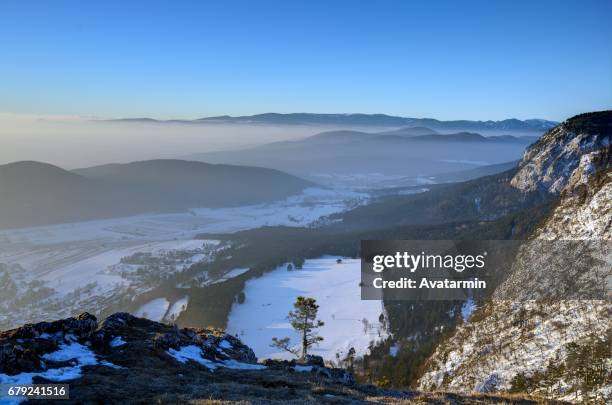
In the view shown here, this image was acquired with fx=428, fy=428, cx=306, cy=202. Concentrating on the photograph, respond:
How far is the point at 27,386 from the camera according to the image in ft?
79.0

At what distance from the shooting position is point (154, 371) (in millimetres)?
30250

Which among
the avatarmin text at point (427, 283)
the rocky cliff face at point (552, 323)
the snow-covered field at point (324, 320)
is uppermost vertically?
the rocky cliff face at point (552, 323)

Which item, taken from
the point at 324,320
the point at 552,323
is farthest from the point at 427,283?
the point at 552,323

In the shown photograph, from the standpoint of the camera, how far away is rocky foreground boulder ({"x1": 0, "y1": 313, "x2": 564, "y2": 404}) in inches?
983

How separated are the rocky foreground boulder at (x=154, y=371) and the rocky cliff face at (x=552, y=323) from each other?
27772mm

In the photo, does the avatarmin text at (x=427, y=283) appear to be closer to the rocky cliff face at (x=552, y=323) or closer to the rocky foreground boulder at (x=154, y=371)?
the rocky cliff face at (x=552, y=323)

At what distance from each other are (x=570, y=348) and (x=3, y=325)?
736ft

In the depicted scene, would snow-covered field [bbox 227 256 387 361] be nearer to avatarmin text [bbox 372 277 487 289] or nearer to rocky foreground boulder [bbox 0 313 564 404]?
avatarmin text [bbox 372 277 487 289]

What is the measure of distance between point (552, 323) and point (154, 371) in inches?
2400

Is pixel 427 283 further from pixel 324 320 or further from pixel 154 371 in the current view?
pixel 154 371

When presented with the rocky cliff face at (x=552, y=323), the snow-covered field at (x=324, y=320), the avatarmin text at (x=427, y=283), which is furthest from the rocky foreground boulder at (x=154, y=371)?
the snow-covered field at (x=324, y=320)

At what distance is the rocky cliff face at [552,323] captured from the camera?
173ft

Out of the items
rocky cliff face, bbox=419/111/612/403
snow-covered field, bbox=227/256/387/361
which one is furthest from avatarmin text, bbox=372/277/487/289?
rocky cliff face, bbox=419/111/612/403

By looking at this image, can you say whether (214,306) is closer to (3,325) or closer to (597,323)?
(3,325)
